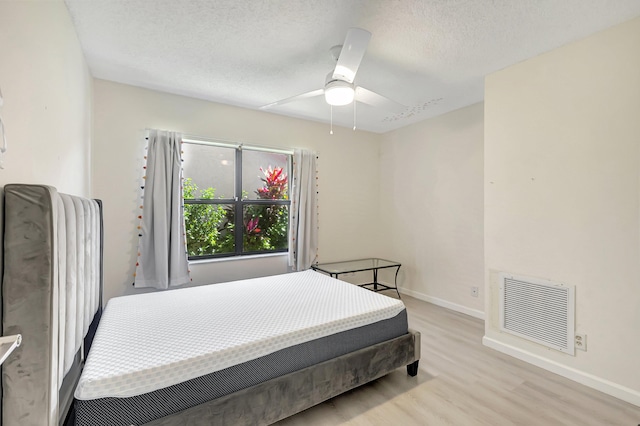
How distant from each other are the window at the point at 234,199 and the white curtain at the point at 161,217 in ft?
0.76

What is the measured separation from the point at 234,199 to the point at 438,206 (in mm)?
2614

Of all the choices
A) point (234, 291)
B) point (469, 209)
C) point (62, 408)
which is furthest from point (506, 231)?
point (62, 408)

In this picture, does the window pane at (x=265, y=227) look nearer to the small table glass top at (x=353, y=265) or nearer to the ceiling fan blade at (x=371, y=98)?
the small table glass top at (x=353, y=265)

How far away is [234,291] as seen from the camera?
2.49m

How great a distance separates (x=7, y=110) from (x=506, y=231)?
10.5 feet

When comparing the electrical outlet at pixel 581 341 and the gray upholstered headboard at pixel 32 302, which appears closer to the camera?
the gray upholstered headboard at pixel 32 302

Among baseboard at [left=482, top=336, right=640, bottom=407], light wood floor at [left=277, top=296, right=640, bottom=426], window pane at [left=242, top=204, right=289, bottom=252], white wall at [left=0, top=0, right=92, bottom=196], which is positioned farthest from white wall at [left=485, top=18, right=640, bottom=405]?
white wall at [left=0, top=0, right=92, bottom=196]

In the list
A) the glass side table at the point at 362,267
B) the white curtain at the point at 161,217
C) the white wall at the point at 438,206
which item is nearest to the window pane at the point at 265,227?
the glass side table at the point at 362,267

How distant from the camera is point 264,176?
3.82 metres

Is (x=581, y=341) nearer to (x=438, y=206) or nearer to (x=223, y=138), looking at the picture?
(x=438, y=206)

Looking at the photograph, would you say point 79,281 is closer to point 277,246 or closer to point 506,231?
point 277,246

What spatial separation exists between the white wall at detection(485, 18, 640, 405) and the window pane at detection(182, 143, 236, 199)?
283cm

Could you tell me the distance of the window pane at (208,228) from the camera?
10.9 ft

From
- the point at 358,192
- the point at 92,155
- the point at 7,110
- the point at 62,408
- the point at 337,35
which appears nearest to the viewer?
the point at 7,110
